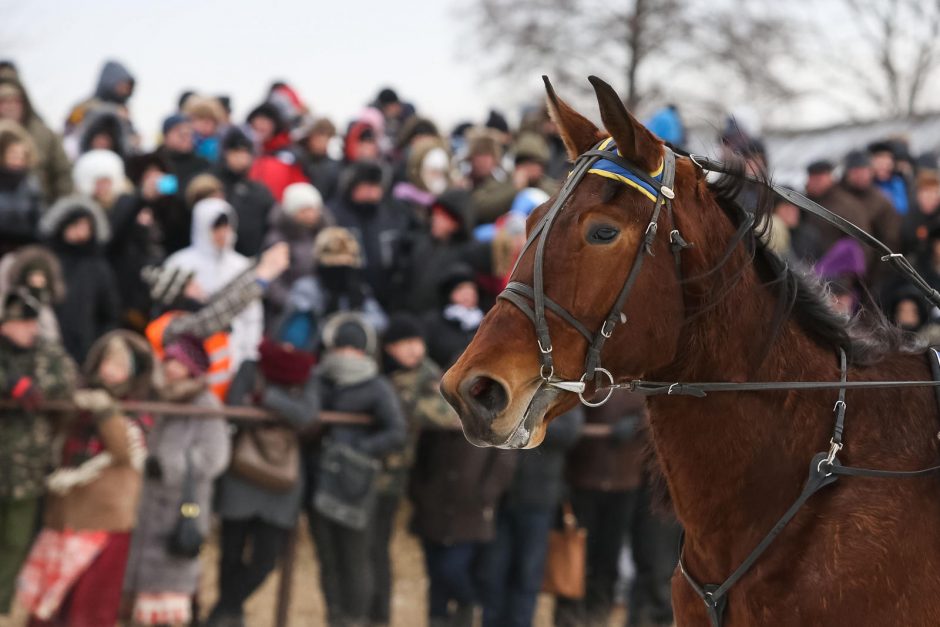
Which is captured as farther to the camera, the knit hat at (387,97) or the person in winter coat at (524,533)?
the knit hat at (387,97)

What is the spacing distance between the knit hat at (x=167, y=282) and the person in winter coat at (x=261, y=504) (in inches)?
38.4

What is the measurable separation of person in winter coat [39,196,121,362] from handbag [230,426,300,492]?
149cm

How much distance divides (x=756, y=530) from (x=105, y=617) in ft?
15.6

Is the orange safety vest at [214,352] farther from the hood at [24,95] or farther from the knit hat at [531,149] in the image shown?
the knit hat at [531,149]

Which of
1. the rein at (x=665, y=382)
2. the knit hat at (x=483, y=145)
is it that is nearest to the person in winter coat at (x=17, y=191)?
the knit hat at (x=483, y=145)

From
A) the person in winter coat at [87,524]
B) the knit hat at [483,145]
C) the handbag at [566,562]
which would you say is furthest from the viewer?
the knit hat at [483,145]

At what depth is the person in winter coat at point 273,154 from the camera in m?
11.9

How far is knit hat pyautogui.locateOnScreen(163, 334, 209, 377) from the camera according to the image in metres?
8.46

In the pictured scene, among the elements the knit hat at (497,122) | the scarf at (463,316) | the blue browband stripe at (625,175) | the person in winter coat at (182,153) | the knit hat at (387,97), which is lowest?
the blue browband stripe at (625,175)

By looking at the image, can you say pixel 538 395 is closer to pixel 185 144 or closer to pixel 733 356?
pixel 733 356

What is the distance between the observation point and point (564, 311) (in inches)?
157

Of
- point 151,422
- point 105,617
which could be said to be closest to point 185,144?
point 151,422

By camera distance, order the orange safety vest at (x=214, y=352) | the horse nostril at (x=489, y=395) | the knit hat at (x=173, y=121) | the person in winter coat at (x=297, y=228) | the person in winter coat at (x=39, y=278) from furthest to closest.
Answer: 1. the knit hat at (x=173, y=121)
2. the person in winter coat at (x=297, y=228)
3. the orange safety vest at (x=214, y=352)
4. the person in winter coat at (x=39, y=278)
5. the horse nostril at (x=489, y=395)

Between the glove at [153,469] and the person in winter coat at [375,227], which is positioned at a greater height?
the person in winter coat at [375,227]
